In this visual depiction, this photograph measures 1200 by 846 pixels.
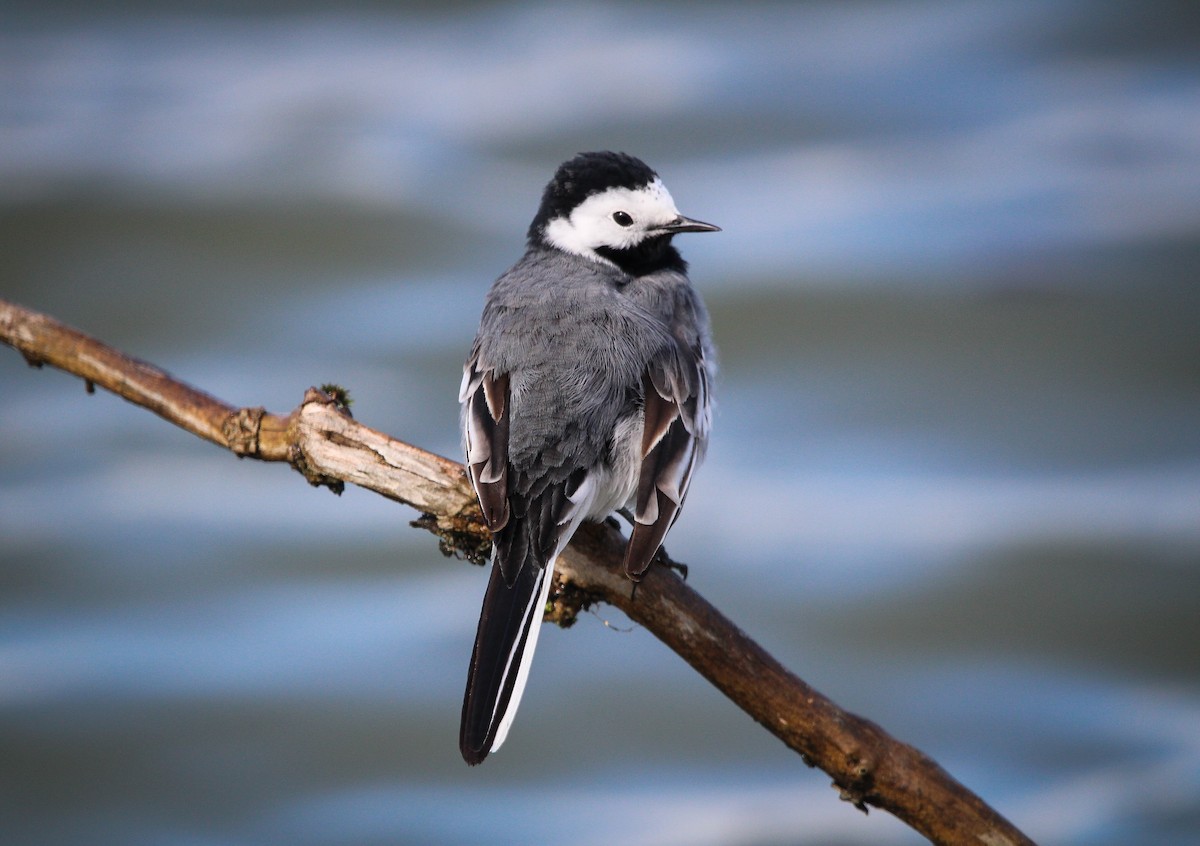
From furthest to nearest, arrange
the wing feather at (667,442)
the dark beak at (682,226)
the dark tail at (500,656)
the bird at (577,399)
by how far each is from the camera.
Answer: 1. the dark beak at (682,226)
2. the wing feather at (667,442)
3. the bird at (577,399)
4. the dark tail at (500,656)

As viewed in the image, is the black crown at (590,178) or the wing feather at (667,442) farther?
the black crown at (590,178)

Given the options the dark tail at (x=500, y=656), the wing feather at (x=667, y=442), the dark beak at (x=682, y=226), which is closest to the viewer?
the dark tail at (x=500, y=656)

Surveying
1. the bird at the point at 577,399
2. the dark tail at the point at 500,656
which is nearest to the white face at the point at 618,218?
the bird at the point at 577,399

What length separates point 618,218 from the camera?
19.6 ft

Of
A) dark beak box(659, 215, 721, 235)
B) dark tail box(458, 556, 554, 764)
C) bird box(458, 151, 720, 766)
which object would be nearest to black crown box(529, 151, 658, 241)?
bird box(458, 151, 720, 766)

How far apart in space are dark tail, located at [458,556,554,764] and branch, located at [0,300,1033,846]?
0.33 metres

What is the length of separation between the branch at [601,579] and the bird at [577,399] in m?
0.18

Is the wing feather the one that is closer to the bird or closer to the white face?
the bird

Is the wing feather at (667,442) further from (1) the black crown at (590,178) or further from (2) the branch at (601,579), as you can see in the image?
(1) the black crown at (590,178)

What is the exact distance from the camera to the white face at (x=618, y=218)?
5.95 m

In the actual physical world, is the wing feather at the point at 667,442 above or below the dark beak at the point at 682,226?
below

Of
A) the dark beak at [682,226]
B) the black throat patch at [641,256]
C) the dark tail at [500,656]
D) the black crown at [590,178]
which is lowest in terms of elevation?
the dark tail at [500,656]

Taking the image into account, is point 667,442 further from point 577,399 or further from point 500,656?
point 500,656

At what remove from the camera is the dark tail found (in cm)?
436
